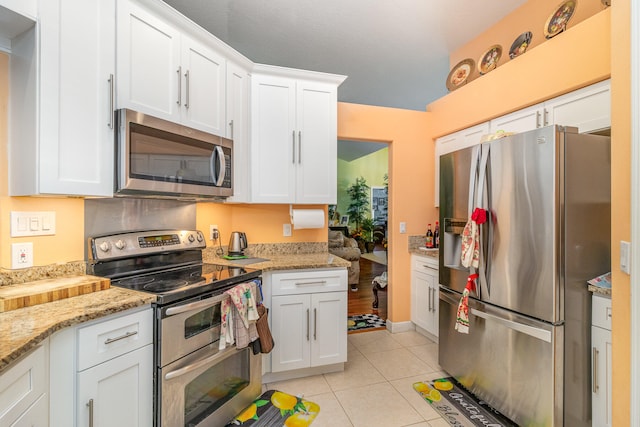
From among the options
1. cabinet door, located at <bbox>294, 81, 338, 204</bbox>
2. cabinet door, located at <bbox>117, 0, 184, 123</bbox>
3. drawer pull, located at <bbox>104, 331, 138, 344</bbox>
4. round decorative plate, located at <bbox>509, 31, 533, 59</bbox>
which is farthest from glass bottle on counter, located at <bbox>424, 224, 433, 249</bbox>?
drawer pull, located at <bbox>104, 331, 138, 344</bbox>

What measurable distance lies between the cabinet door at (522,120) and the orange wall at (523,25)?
41 centimetres

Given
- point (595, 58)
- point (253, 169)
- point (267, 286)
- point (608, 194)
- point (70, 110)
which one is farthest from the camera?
point (253, 169)

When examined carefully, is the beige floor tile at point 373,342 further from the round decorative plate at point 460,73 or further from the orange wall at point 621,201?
the round decorative plate at point 460,73

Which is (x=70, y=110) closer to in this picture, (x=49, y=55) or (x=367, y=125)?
(x=49, y=55)

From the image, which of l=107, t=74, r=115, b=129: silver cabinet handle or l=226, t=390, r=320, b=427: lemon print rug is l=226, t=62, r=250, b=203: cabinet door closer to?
l=107, t=74, r=115, b=129: silver cabinet handle

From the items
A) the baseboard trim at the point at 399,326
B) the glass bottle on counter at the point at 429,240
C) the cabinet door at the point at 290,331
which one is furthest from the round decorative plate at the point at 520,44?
the baseboard trim at the point at 399,326

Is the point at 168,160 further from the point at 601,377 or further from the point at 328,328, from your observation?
the point at 601,377

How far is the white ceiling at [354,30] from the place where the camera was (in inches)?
95.1

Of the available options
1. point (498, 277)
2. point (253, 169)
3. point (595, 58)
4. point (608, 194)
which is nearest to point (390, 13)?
point (595, 58)

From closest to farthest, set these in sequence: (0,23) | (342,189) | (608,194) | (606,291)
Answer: (0,23), (606,291), (608,194), (342,189)

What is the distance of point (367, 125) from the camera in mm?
3188

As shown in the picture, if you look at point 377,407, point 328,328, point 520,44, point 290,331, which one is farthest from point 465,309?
point 520,44

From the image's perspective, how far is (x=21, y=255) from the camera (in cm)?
147

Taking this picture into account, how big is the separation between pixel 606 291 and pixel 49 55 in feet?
9.18
